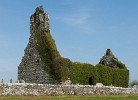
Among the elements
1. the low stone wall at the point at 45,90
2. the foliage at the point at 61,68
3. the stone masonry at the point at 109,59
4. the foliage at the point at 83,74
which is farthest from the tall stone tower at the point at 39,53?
the stone masonry at the point at 109,59

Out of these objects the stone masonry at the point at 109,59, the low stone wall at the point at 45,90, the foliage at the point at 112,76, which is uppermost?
the stone masonry at the point at 109,59

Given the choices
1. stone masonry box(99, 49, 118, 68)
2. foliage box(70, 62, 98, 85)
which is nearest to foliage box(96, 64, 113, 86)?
foliage box(70, 62, 98, 85)

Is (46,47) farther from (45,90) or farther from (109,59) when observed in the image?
(109,59)

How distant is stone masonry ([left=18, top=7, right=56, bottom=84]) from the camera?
5891 centimetres

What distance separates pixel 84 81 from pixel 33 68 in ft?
26.0

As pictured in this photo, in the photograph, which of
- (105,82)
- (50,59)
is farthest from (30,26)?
(105,82)

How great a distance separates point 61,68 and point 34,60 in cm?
569

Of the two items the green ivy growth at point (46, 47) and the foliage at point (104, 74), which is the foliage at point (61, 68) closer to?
the green ivy growth at point (46, 47)

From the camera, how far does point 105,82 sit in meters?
66.6

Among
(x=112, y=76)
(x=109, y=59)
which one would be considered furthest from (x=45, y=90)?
(x=109, y=59)

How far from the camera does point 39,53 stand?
5944cm

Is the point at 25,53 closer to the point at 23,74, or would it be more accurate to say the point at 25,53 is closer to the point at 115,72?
the point at 23,74

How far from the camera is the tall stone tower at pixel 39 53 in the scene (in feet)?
190

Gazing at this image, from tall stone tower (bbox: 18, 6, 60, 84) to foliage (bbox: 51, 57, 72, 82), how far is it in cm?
82
